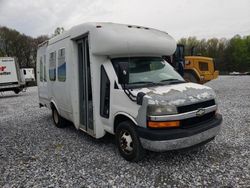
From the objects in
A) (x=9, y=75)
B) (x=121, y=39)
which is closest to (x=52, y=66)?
(x=121, y=39)

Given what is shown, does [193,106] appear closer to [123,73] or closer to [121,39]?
[123,73]

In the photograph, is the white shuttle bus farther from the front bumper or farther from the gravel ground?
the gravel ground

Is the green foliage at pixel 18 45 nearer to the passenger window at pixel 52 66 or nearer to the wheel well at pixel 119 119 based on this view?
the passenger window at pixel 52 66

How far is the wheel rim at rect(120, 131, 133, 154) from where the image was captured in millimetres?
4258

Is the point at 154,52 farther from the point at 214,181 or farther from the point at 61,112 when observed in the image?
the point at 61,112

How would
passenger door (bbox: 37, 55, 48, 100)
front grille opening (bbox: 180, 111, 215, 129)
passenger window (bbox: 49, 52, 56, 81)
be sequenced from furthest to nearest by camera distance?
passenger door (bbox: 37, 55, 48, 100)
passenger window (bbox: 49, 52, 56, 81)
front grille opening (bbox: 180, 111, 215, 129)

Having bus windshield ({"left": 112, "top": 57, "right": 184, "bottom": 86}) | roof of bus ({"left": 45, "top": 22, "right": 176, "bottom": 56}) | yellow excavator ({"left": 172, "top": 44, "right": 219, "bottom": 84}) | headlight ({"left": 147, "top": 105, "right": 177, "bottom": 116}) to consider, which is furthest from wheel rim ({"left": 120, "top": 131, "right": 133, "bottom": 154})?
yellow excavator ({"left": 172, "top": 44, "right": 219, "bottom": 84})

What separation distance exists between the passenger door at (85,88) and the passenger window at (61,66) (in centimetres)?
69

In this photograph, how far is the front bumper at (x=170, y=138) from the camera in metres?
3.70

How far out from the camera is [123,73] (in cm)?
417

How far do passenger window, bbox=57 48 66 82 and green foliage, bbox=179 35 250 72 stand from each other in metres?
53.8

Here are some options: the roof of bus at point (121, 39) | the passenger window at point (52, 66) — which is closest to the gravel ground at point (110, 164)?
the passenger window at point (52, 66)

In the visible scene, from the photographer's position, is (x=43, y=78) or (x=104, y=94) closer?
(x=104, y=94)

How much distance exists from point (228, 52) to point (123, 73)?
62.6 metres
